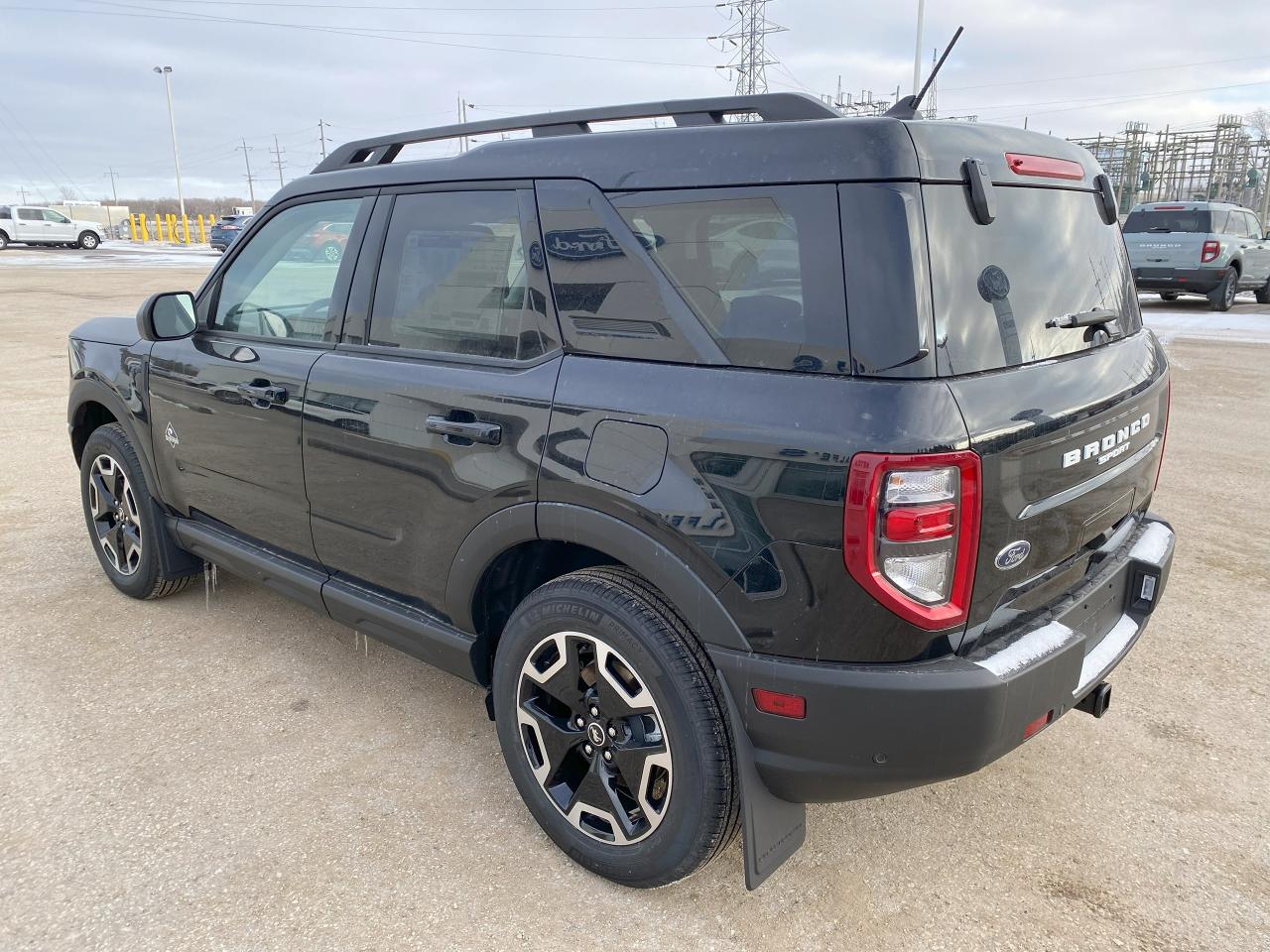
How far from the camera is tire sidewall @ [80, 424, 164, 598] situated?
3.90 meters

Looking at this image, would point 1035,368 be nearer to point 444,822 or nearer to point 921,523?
point 921,523

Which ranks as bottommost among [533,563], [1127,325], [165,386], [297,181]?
[533,563]

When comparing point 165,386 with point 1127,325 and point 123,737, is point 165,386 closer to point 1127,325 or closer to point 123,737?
point 123,737

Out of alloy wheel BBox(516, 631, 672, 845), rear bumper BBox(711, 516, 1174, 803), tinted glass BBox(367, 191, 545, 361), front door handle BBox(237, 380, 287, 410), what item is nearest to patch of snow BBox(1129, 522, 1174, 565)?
rear bumper BBox(711, 516, 1174, 803)

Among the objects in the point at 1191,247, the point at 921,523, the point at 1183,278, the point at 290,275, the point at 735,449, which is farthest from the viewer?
the point at 1183,278

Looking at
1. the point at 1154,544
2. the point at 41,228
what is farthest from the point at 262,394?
the point at 41,228

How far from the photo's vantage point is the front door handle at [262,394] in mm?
3078

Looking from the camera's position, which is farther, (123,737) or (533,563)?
Result: (123,737)

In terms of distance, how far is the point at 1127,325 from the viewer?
8.72 feet

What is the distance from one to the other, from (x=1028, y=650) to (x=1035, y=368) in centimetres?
65

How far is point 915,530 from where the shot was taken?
1833mm

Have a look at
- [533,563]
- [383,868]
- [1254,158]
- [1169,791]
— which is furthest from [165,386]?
[1254,158]

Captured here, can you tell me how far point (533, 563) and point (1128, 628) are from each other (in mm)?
1700

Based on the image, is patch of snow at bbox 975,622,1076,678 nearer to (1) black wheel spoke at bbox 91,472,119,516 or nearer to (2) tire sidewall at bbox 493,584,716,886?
(2) tire sidewall at bbox 493,584,716,886
